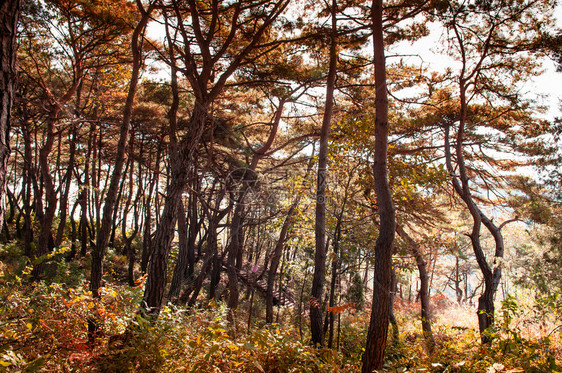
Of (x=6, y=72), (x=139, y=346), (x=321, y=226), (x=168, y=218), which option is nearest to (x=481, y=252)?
(x=321, y=226)

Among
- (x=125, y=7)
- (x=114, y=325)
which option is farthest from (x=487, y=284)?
(x=125, y=7)

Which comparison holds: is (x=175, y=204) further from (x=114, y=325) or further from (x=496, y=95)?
(x=496, y=95)

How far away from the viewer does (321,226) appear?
626cm

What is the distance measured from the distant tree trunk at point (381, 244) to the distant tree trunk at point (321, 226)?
1.63 meters

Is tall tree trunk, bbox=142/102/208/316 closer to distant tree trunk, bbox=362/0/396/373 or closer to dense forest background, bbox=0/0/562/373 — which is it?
dense forest background, bbox=0/0/562/373

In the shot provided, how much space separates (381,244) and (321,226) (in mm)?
2332

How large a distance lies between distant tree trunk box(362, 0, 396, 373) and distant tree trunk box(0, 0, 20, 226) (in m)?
3.57

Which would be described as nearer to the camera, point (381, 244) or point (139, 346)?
point (139, 346)

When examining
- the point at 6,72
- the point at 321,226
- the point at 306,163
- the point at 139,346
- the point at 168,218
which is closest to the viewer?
the point at 6,72

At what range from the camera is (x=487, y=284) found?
7344 millimetres

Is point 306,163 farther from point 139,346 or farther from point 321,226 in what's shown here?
point 139,346

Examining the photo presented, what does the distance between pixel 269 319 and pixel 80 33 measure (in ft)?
29.2

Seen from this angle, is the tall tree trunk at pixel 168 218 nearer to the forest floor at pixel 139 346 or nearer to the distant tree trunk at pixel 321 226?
the forest floor at pixel 139 346

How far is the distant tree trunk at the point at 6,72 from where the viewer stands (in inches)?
72.8
